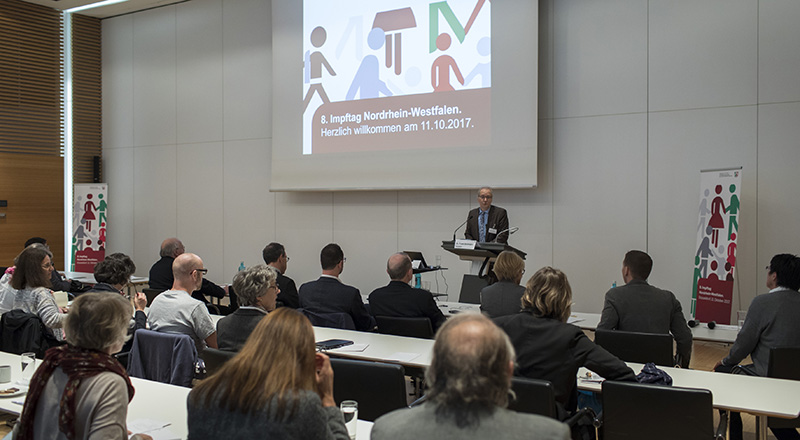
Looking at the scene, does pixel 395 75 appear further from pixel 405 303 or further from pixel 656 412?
pixel 656 412

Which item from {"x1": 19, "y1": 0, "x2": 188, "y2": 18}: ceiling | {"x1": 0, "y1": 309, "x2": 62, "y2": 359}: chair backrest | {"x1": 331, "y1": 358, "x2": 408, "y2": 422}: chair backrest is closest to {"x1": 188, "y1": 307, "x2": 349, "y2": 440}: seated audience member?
{"x1": 331, "y1": 358, "x2": 408, "y2": 422}: chair backrest

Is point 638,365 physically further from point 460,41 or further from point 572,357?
point 460,41

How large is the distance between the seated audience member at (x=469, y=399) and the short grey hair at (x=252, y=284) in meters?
2.08

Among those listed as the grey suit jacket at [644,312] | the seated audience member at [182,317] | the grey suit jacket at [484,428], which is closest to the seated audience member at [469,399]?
the grey suit jacket at [484,428]

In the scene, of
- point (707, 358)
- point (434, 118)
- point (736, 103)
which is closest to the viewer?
point (707, 358)

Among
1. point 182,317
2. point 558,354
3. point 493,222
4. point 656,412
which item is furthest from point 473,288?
point 656,412

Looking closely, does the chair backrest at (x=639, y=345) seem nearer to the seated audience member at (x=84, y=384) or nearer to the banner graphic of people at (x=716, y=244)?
the seated audience member at (x=84, y=384)

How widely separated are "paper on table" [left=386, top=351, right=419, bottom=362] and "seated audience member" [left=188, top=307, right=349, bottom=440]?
1728 mm

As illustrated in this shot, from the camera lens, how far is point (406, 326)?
175 inches

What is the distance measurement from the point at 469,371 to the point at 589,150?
6.66 meters

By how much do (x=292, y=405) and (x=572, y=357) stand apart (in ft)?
5.11

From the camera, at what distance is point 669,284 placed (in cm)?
731

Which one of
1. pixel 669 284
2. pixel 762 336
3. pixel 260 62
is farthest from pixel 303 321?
pixel 260 62

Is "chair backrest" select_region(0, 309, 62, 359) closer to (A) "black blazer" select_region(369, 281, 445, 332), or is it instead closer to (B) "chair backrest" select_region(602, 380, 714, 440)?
(A) "black blazer" select_region(369, 281, 445, 332)
